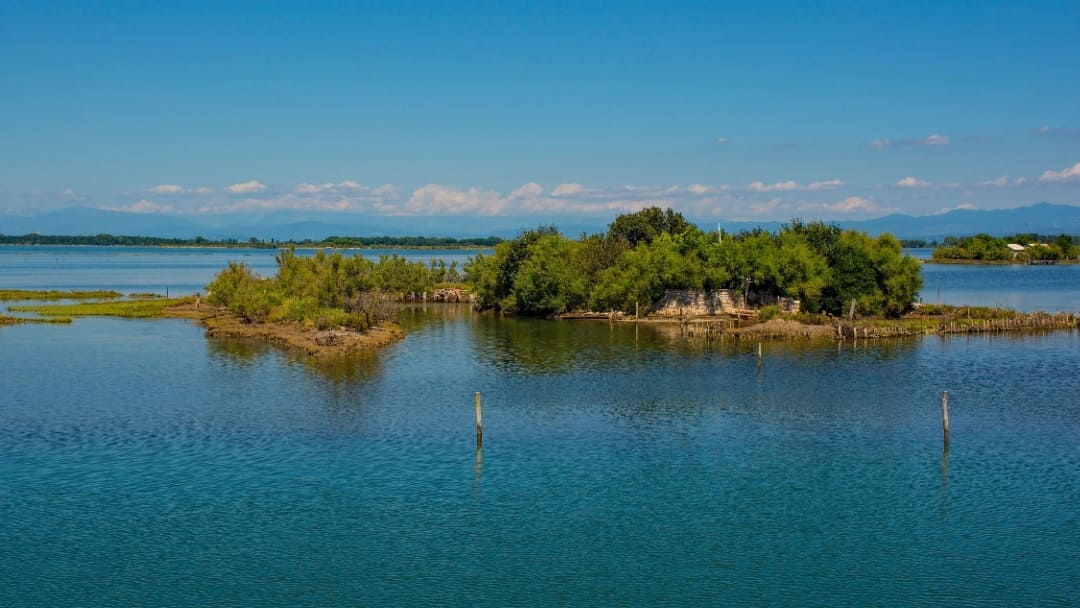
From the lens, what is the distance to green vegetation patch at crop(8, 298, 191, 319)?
105 metres

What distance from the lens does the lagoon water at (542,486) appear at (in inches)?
1093

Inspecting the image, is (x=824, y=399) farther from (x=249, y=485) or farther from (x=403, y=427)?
(x=249, y=485)

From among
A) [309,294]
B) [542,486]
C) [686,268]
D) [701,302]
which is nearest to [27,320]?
[309,294]

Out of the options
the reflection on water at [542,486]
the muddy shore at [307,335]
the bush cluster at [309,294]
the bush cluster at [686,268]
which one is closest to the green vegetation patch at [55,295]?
the bush cluster at [309,294]

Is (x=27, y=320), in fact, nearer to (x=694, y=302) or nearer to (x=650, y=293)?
(x=650, y=293)

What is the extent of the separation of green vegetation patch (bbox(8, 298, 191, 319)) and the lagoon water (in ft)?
138

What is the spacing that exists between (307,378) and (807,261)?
52.5m

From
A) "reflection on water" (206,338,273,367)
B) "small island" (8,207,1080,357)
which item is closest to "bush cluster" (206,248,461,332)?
"small island" (8,207,1080,357)

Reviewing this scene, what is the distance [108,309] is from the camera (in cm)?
10906

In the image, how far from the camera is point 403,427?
46719 mm

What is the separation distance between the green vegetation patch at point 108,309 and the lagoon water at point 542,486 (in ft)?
138

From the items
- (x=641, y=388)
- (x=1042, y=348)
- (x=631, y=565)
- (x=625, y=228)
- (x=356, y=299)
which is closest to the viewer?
(x=631, y=565)

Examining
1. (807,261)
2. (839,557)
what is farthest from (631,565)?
(807,261)

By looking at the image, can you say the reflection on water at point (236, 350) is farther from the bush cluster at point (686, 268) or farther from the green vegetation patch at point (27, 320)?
the bush cluster at point (686, 268)
